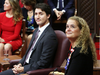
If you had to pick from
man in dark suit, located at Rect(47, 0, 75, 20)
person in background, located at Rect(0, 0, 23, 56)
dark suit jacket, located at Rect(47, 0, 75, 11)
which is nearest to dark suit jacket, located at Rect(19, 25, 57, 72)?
person in background, located at Rect(0, 0, 23, 56)

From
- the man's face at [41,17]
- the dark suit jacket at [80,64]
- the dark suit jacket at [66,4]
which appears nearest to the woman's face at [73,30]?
the dark suit jacket at [80,64]

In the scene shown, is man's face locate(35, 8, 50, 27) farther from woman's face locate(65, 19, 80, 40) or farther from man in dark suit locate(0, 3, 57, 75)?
woman's face locate(65, 19, 80, 40)

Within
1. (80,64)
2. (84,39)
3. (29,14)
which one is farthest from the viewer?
(29,14)

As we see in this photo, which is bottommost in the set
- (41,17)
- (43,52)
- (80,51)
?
(43,52)

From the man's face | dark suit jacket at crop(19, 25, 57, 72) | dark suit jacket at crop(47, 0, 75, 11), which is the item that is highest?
the man's face

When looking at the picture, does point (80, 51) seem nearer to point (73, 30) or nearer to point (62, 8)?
point (73, 30)

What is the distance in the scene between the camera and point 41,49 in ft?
8.03

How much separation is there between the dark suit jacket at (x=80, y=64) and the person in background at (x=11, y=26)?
2088 millimetres

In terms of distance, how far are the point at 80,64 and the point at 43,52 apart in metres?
0.81

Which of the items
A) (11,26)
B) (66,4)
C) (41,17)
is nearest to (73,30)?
(41,17)

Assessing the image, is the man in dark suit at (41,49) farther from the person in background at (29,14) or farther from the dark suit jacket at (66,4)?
the dark suit jacket at (66,4)

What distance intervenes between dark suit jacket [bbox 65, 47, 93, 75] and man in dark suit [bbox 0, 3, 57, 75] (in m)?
0.73

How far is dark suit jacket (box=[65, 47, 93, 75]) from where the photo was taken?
5.39 ft

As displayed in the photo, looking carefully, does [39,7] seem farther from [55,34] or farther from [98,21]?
[98,21]
